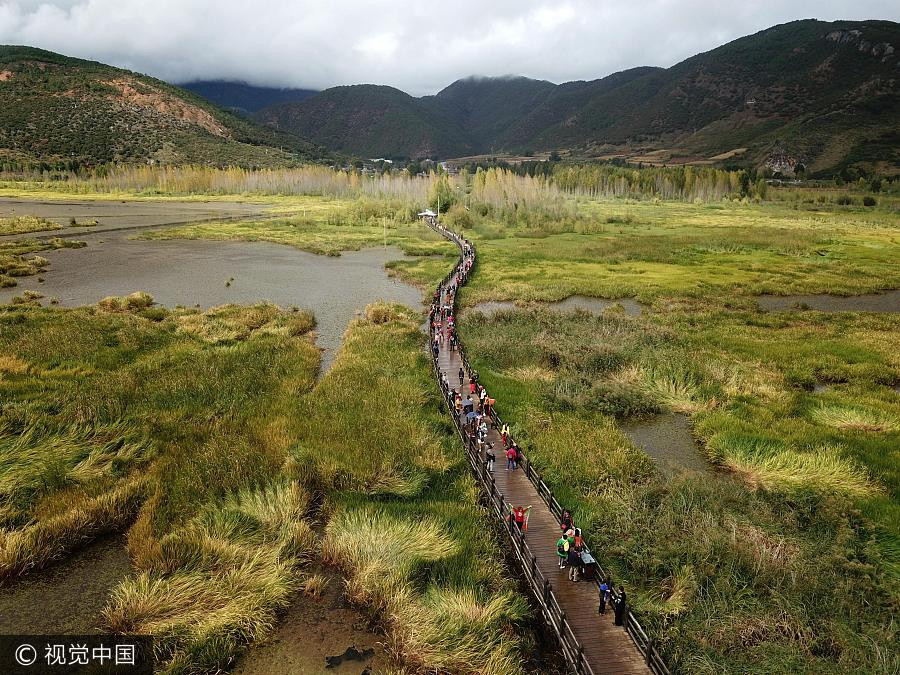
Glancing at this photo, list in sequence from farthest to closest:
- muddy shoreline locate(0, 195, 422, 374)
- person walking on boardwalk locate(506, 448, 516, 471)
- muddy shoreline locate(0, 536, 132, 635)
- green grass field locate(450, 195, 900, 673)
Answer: muddy shoreline locate(0, 195, 422, 374) < person walking on boardwalk locate(506, 448, 516, 471) < green grass field locate(450, 195, 900, 673) < muddy shoreline locate(0, 536, 132, 635)

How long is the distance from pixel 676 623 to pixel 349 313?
35701 mm

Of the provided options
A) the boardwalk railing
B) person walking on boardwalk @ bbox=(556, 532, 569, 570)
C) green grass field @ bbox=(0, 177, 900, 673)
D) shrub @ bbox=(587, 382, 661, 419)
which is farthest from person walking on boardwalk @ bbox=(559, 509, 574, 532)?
shrub @ bbox=(587, 382, 661, 419)

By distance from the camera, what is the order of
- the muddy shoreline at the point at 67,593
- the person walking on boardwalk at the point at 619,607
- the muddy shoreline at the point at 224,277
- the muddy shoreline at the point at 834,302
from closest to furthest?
the person walking on boardwalk at the point at 619,607 < the muddy shoreline at the point at 67,593 < the muddy shoreline at the point at 834,302 < the muddy shoreline at the point at 224,277

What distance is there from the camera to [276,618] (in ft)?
43.5

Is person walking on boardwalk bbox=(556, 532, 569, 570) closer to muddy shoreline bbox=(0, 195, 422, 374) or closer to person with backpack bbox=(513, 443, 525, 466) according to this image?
person with backpack bbox=(513, 443, 525, 466)

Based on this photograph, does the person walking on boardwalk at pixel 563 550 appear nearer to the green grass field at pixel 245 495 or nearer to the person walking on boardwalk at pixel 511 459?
the green grass field at pixel 245 495

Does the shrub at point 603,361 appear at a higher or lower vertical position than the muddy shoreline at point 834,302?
lower

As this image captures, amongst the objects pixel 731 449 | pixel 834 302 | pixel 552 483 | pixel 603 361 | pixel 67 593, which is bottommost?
pixel 67 593

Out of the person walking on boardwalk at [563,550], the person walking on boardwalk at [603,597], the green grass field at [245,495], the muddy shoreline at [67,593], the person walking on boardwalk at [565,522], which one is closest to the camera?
the green grass field at [245,495]

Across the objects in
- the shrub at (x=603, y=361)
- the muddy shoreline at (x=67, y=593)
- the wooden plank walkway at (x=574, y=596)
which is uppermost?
the shrub at (x=603, y=361)

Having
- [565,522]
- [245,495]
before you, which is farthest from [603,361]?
[245,495]

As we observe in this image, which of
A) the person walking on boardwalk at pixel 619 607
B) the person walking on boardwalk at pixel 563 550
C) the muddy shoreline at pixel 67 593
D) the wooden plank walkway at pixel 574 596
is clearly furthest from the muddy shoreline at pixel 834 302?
the muddy shoreline at pixel 67 593

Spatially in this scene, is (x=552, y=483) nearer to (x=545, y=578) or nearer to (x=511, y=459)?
(x=511, y=459)

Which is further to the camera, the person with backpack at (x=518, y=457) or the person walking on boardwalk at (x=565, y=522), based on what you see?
the person with backpack at (x=518, y=457)
